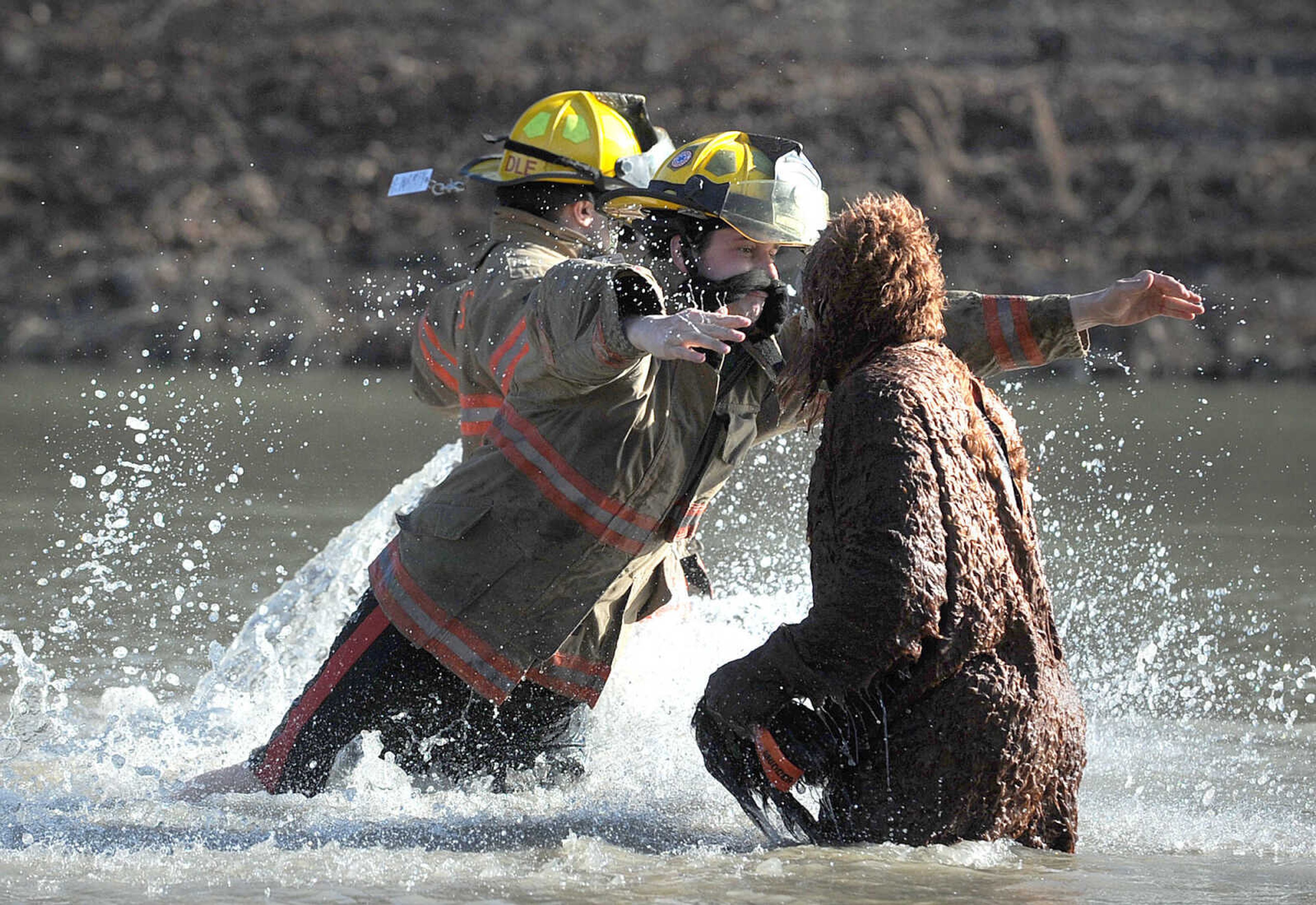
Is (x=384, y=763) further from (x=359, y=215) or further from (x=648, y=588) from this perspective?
(x=359, y=215)

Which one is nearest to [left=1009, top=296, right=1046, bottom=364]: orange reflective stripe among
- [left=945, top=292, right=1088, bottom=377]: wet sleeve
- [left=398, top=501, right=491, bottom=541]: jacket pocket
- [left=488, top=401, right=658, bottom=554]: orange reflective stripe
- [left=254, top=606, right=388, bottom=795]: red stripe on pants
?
[left=945, top=292, right=1088, bottom=377]: wet sleeve

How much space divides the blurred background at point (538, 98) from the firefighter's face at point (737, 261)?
12107 millimetres

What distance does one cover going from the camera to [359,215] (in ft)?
62.0

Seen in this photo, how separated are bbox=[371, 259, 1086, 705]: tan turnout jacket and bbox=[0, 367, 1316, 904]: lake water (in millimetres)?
489

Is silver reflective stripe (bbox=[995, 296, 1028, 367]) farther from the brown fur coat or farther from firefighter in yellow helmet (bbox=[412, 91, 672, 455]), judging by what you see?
firefighter in yellow helmet (bbox=[412, 91, 672, 455])

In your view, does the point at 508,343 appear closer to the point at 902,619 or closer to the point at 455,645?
the point at 455,645

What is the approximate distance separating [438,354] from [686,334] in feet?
5.19

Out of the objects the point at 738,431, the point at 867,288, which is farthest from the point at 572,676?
the point at 867,288

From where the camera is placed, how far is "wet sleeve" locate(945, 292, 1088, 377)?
4.41m

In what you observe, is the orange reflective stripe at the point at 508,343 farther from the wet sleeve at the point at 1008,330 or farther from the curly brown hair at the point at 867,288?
the wet sleeve at the point at 1008,330

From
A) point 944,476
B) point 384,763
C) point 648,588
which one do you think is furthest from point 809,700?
point 384,763

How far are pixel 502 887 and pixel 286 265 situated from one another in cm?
1489

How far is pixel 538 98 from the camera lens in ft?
68.3

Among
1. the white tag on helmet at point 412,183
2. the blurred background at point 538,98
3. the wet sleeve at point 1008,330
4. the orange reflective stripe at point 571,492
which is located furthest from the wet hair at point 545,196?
the blurred background at point 538,98
